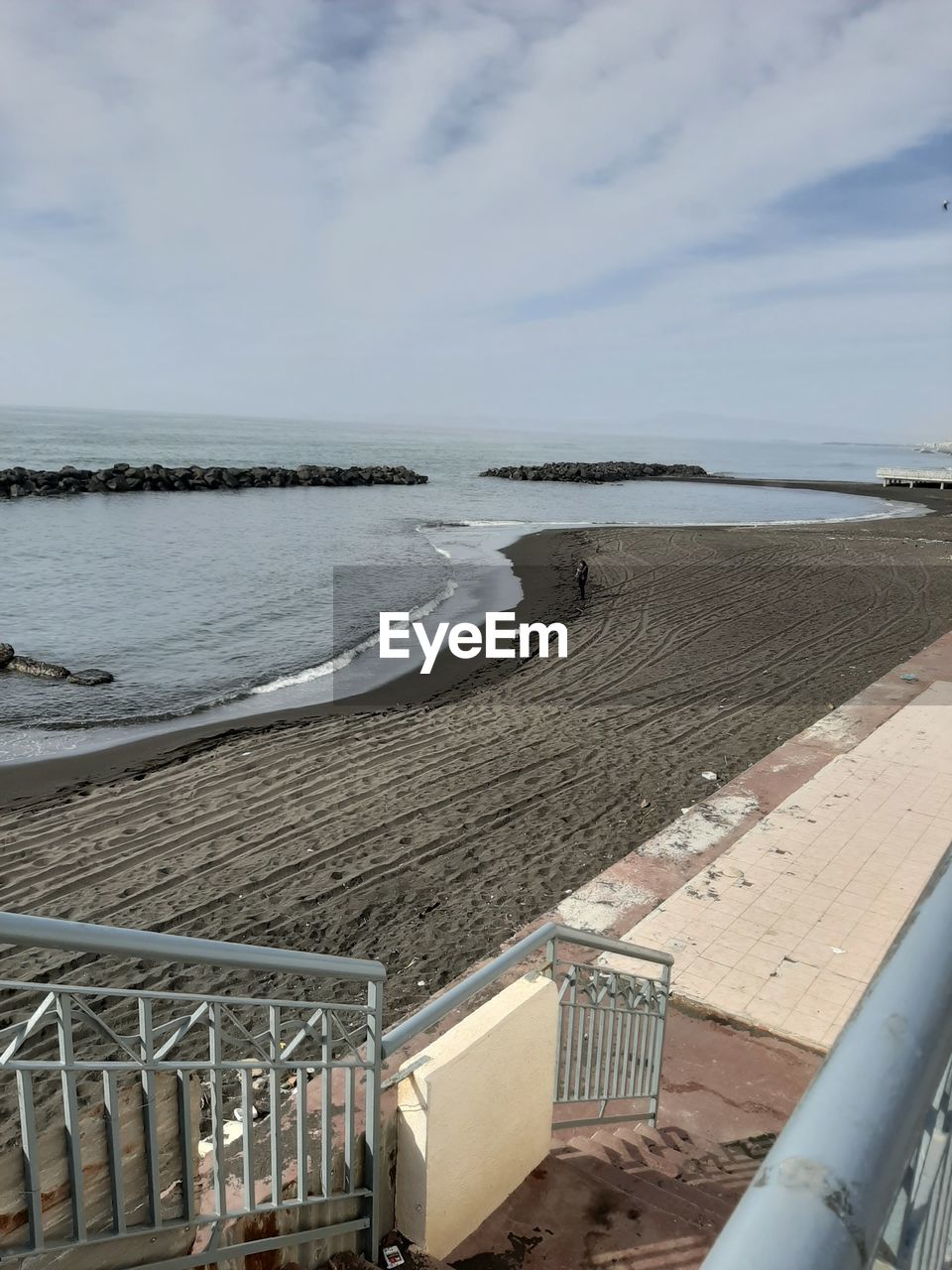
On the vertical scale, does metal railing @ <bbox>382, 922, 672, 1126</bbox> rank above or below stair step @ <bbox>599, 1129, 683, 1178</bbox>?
above

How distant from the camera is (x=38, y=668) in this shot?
55.9 ft

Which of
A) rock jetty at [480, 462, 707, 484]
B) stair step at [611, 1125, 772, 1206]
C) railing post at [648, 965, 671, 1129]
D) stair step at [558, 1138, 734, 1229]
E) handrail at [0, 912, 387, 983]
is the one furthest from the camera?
rock jetty at [480, 462, 707, 484]

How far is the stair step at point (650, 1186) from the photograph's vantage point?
13.4 feet

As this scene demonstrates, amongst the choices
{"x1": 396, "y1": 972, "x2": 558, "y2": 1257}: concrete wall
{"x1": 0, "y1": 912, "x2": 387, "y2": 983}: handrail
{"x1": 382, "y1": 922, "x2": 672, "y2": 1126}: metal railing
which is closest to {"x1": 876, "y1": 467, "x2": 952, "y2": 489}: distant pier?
{"x1": 382, "y1": 922, "x2": 672, "y2": 1126}: metal railing

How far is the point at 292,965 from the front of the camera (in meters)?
2.69

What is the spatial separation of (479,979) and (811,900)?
4.64m

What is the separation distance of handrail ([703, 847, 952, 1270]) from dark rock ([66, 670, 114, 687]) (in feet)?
56.4

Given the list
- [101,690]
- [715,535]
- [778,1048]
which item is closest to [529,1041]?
[778,1048]

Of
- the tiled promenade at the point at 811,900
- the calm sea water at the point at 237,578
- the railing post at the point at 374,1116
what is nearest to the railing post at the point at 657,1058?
the tiled promenade at the point at 811,900

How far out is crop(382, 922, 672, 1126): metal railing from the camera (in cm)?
428

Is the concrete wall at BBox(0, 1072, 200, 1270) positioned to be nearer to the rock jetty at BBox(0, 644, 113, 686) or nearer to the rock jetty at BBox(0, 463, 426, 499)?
the rock jetty at BBox(0, 644, 113, 686)

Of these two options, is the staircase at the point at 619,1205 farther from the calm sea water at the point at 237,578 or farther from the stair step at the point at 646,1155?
the calm sea water at the point at 237,578

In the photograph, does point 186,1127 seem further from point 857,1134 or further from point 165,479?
point 165,479

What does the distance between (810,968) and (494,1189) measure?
335 centimetres
